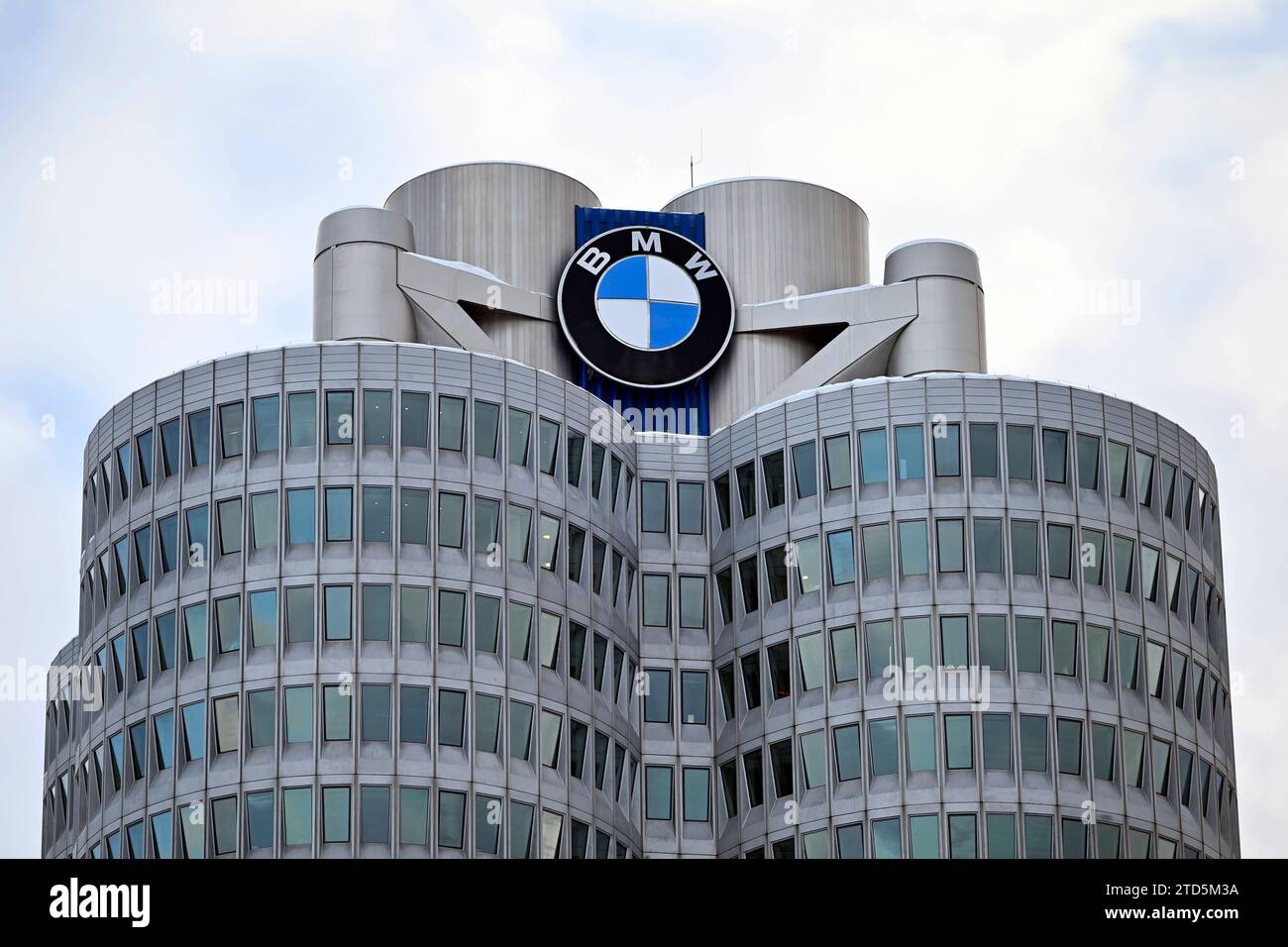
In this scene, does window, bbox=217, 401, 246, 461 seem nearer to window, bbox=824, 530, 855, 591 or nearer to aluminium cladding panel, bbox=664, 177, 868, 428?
window, bbox=824, 530, 855, 591

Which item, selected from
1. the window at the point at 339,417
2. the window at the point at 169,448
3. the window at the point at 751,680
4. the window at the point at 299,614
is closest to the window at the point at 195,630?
the window at the point at 299,614

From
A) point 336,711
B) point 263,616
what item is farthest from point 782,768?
point 263,616

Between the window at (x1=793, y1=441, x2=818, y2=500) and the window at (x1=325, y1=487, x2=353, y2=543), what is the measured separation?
17.2 m

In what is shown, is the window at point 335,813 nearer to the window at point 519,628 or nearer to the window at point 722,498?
the window at point 519,628

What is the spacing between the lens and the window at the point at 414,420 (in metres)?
92.6

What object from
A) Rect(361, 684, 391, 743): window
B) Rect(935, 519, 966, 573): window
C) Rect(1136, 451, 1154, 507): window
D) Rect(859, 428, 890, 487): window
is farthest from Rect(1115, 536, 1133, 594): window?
Rect(361, 684, 391, 743): window

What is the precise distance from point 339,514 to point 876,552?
19.6 meters

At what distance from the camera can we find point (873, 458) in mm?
95500

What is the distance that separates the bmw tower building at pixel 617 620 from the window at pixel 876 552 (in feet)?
0.36

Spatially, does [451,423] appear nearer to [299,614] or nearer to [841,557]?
[299,614]

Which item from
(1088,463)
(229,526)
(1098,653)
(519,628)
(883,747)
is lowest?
(883,747)

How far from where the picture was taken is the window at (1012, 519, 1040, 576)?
308ft
